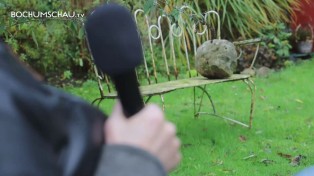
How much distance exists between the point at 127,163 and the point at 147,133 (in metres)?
0.06

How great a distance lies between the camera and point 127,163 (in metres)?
0.81

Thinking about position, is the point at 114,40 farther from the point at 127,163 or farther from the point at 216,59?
the point at 216,59

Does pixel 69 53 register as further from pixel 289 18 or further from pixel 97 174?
pixel 97 174

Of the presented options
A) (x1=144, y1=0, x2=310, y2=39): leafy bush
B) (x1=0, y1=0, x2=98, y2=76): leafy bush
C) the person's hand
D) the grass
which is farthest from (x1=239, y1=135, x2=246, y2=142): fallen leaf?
the person's hand

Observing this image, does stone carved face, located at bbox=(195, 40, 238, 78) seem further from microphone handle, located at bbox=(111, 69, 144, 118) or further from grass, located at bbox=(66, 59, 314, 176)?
microphone handle, located at bbox=(111, 69, 144, 118)

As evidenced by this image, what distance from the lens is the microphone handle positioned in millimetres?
841

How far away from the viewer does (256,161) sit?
4.55 m

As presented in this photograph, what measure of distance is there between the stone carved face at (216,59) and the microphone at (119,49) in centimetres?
442

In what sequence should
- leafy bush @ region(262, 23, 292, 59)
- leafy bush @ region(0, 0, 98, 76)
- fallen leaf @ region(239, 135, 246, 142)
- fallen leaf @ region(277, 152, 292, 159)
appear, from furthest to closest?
leafy bush @ region(262, 23, 292, 59)
leafy bush @ region(0, 0, 98, 76)
fallen leaf @ region(239, 135, 246, 142)
fallen leaf @ region(277, 152, 292, 159)

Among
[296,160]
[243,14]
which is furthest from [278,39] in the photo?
[296,160]

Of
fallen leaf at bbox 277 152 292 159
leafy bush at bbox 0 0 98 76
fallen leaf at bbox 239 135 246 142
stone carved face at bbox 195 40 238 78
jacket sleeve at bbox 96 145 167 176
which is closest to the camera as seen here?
jacket sleeve at bbox 96 145 167 176

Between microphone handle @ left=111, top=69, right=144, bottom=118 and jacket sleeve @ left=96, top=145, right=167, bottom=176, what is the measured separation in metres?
0.06

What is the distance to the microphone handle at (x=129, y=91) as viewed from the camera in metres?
0.84

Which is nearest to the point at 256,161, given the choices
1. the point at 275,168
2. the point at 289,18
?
the point at 275,168
